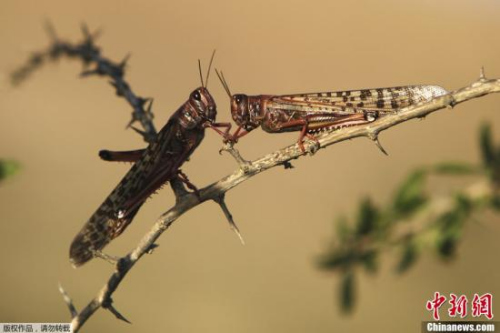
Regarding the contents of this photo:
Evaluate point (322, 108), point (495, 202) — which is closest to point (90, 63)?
point (322, 108)

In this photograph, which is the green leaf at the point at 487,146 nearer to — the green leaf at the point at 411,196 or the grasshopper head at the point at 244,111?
the green leaf at the point at 411,196

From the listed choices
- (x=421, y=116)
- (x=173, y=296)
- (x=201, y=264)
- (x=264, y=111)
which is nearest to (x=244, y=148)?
(x=201, y=264)

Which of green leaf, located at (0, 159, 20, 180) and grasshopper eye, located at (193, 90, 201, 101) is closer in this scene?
green leaf, located at (0, 159, 20, 180)

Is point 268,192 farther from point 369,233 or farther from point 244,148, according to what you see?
point 369,233

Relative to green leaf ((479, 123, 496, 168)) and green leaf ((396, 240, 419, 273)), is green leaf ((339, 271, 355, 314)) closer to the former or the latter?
green leaf ((396, 240, 419, 273))

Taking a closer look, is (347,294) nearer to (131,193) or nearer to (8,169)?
(8,169)

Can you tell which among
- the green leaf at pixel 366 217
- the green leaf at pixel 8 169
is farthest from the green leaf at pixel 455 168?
the green leaf at pixel 8 169

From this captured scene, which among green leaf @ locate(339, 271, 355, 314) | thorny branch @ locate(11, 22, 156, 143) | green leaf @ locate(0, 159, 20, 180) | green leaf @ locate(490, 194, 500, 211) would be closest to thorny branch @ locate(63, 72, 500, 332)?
thorny branch @ locate(11, 22, 156, 143)
